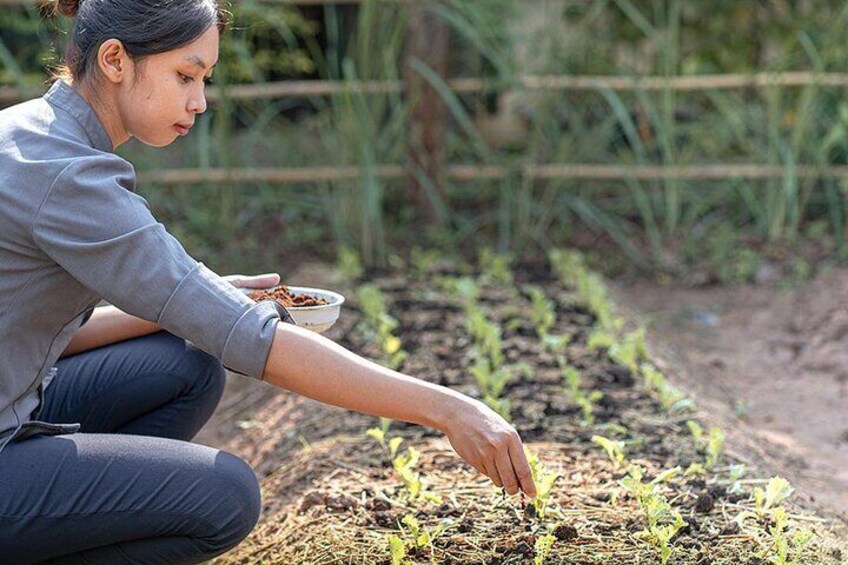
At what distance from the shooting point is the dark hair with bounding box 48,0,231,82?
1.95m

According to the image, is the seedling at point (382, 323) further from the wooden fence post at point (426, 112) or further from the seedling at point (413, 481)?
the wooden fence post at point (426, 112)

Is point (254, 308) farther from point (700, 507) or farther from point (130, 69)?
point (700, 507)

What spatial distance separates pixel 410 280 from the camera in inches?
198

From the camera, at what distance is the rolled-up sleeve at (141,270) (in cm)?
184

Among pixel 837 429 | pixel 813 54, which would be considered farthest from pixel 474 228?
pixel 837 429

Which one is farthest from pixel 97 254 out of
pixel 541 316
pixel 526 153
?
pixel 526 153

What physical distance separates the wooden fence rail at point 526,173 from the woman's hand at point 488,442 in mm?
3564

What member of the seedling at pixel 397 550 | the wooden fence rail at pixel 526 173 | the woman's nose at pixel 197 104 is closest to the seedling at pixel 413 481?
the seedling at pixel 397 550

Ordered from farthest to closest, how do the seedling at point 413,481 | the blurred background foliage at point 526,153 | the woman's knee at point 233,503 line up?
1. the blurred background foliage at point 526,153
2. the seedling at point 413,481
3. the woman's knee at point 233,503

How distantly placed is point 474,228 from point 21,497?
3.86m

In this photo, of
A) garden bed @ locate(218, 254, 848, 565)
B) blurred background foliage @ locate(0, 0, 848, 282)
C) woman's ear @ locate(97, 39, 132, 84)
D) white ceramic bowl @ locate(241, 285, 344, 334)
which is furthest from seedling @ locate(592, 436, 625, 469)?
blurred background foliage @ locate(0, 0, 848, 282)

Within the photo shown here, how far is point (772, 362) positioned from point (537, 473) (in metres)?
2.55

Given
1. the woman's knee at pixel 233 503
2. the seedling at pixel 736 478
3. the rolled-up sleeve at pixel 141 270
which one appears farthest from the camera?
the seedling at pixel 736 478

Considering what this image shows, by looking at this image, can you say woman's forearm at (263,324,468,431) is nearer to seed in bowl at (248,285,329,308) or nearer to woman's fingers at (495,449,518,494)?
woman's fingers at (495,449,518,494)
